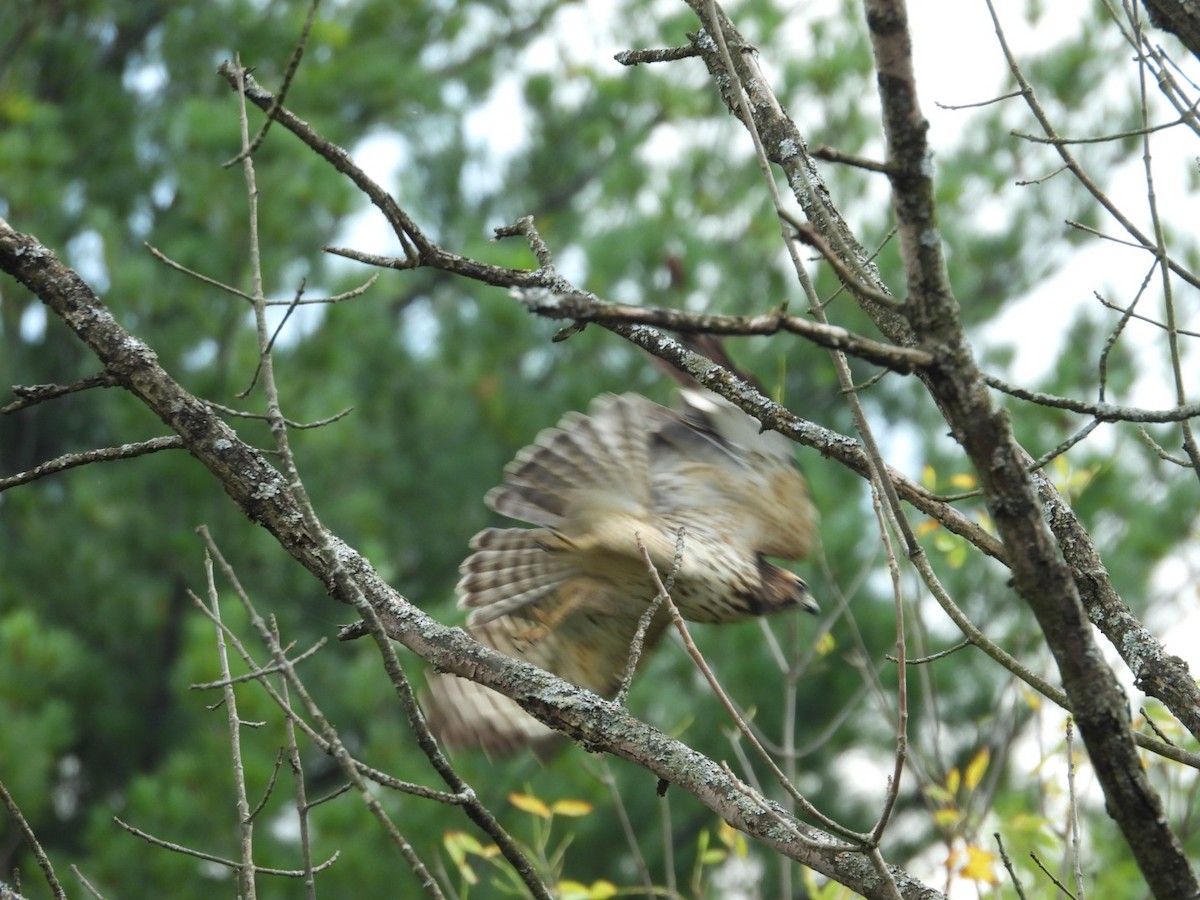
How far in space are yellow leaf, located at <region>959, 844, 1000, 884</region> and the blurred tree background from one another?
A: 2.29 metres

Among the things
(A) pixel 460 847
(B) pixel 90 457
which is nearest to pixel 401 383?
(A) pixel 460 847

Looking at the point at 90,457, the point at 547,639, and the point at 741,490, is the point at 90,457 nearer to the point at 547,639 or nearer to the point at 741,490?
the point at 547,639

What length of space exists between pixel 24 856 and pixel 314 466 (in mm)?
2511

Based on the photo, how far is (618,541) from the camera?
281cm

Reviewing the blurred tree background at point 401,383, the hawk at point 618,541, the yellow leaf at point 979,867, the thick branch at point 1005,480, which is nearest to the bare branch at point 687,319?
the thick branch at point 1005,480

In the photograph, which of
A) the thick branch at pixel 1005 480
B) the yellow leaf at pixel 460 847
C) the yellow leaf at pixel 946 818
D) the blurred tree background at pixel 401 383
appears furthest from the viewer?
the blurred tree background at pixel 401 383

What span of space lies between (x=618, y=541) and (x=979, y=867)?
1.06 metres

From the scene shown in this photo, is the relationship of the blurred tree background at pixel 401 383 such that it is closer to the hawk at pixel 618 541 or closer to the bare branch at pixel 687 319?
the hawk at pixel 618 541

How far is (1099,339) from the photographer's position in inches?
297

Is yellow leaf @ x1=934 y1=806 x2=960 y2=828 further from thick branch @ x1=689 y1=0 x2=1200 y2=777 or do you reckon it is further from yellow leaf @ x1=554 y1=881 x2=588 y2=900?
thick branch @ x1=689 y1=0 x2=1200 y2=777

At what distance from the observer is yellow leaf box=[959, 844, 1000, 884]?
2.87m

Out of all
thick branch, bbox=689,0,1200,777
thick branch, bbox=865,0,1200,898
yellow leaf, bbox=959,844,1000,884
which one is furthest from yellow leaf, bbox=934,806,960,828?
thick branch, bbox=865,0,1200,898

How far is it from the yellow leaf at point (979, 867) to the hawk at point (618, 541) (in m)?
0.65

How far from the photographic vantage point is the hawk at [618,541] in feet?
9.53
